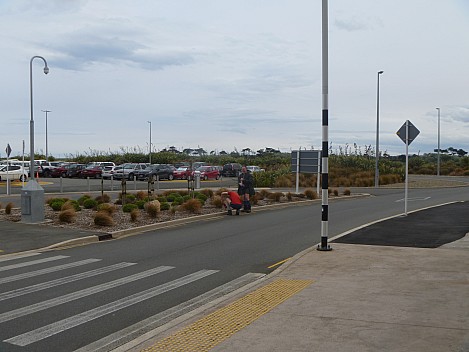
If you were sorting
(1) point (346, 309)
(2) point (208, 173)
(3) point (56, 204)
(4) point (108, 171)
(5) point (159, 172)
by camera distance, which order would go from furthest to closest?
(2) point (208, 173) → (4) point (108, 171) → (5) point (159, 172) → (3) point (56, 204) → (1) point (346, 309)

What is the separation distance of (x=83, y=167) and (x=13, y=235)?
138ft

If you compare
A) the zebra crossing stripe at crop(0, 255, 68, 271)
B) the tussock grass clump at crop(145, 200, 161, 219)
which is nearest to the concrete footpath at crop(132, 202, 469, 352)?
the zebra crossing stripe at crop(0, 255, 68, 271)

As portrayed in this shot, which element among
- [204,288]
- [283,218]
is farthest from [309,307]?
[283,218]

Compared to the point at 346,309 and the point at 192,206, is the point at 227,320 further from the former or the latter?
the point at 192,206

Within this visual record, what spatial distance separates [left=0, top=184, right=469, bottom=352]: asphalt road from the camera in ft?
21.1

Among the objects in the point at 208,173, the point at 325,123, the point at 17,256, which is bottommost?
the point at 17,256

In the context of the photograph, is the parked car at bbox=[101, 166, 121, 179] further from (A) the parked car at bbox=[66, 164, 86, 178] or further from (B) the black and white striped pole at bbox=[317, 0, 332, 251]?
(B) the black and white striped pole at bbox=[317, 0, 332, 251]

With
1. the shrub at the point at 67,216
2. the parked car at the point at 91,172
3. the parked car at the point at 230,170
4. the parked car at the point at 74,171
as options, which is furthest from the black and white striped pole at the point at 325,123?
the parked car at the point at 230,170

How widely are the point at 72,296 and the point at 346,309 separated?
397cm

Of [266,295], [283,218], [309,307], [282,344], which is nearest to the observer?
[282,344]

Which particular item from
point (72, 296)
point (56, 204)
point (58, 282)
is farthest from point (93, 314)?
point (56, 204)

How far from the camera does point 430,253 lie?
1063 cm

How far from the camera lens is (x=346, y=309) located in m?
6.67

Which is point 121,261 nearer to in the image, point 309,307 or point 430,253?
point 309,307
